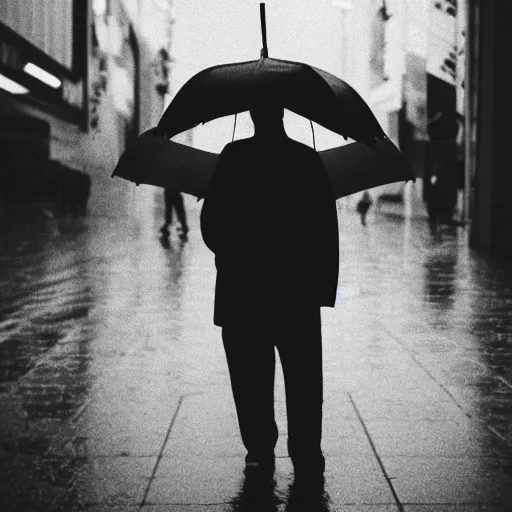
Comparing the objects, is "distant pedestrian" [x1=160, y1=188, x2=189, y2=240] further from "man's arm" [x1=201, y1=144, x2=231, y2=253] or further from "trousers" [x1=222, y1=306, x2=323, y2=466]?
"man's arm" [x1=201, y1=144, x2=231, y2=253]

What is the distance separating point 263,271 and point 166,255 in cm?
1213

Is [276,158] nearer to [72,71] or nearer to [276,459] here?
[276,459]

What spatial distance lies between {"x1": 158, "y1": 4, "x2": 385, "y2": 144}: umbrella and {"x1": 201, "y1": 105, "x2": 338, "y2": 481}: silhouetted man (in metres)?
0.13

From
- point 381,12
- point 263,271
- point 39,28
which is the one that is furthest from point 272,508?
point 381,12

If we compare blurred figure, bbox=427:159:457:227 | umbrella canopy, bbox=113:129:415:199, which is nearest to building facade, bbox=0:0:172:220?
blurred figure, bbox=427:159:457:227

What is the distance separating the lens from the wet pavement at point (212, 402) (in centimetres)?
380

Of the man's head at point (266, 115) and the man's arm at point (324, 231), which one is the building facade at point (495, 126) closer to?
the man's arm at point (324, 231)

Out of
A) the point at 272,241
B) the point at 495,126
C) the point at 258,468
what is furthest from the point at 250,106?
the point at 495,126

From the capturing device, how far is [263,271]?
3.76 m

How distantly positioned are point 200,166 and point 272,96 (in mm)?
765

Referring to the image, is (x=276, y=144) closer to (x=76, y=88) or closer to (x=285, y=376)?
(x=285, y=376)

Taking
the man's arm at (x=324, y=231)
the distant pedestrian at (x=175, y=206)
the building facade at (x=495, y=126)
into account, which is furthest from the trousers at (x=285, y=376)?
the distant pedestrian at (x=175, y=206)

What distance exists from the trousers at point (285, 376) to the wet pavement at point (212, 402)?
18cm

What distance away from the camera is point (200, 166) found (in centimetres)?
423
